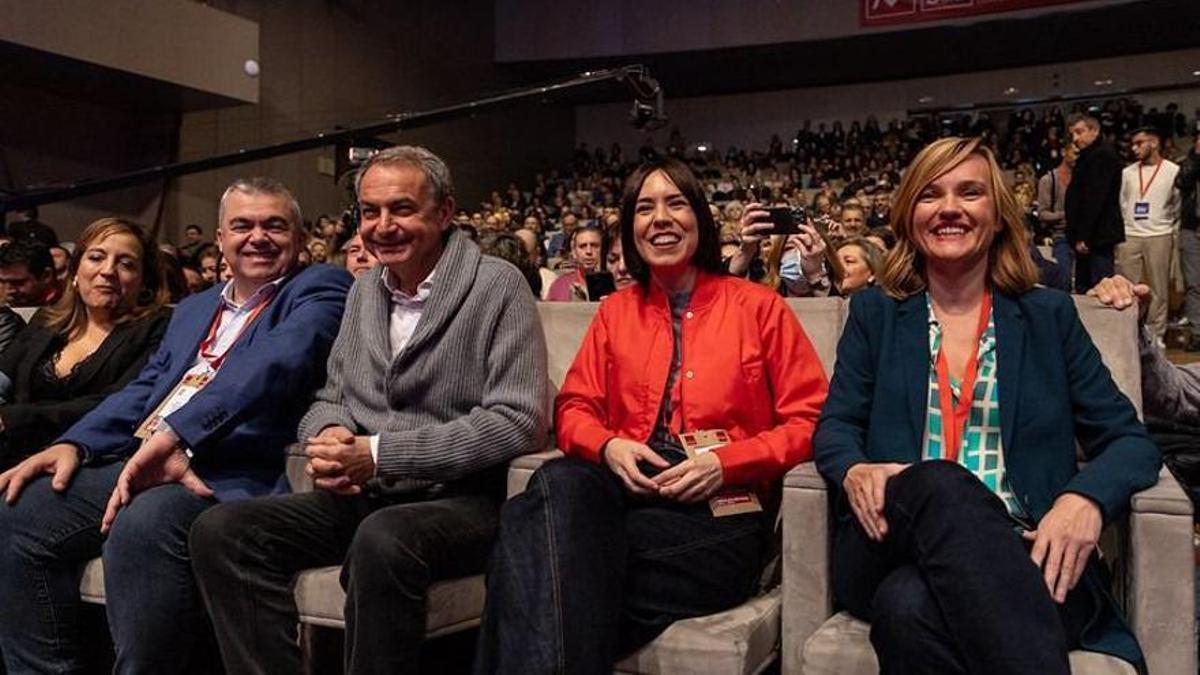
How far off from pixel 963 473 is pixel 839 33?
35.9 feet

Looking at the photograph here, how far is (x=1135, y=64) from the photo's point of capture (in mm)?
11945

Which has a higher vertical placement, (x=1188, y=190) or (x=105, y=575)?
(x=1188, y=190)

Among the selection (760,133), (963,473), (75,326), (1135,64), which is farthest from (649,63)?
(963,473)

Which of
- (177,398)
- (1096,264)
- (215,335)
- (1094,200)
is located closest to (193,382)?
(177,398)

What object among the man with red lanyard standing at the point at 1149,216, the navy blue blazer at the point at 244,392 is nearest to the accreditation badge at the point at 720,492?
the navy blue blazer at the point at 244,392

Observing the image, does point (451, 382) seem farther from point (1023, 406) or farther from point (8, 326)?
point (8, 326)

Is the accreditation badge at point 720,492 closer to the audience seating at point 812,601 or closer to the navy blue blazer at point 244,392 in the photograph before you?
the audience seating at point 812,601

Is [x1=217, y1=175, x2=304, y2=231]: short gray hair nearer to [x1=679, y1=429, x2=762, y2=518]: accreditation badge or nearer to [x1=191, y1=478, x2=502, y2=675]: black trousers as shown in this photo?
[x1=191, y1=478, x2=502, y2=675]: black trousers

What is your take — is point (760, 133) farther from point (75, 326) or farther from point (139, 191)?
point (75, 326)

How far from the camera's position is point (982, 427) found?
5.18ft

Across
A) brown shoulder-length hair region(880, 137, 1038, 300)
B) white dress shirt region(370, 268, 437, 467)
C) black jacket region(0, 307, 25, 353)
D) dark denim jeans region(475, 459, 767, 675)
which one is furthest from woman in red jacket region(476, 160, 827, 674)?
black jacket region(0, 307, 25, 353)

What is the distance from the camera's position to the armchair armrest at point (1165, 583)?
1.34 m

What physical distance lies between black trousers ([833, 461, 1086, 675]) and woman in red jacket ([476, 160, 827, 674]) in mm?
301

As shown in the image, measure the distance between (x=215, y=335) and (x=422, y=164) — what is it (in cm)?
64
